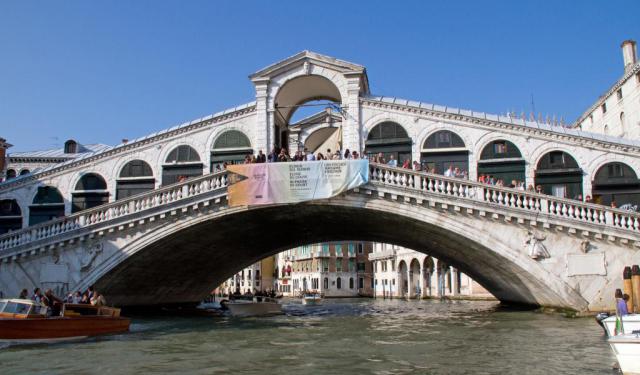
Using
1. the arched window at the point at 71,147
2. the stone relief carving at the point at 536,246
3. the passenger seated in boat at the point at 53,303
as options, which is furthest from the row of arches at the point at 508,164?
the arched window at the point at 71,147

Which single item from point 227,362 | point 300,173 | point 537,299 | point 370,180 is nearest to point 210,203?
point 300,173

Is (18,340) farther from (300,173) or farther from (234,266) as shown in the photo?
(234,266)

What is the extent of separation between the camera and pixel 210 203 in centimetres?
2152

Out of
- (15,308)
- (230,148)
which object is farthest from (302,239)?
(15,308)

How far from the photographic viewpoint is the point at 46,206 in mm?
26984

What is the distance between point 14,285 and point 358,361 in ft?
54.2

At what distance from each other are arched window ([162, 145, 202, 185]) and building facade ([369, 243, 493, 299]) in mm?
28973

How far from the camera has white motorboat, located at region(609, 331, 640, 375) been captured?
952 centimetres

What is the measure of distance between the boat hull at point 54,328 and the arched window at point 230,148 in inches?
359

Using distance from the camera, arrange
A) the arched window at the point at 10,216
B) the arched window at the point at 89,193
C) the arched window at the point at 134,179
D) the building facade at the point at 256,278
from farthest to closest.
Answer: the building facade at the point at 256,278 < the arched window at the point at 10,216 < the arched window at the point at 89,193 < the arched window at the point at 134,179

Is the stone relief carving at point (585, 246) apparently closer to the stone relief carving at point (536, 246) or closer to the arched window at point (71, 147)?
the stone relief carving at point (536, 246)

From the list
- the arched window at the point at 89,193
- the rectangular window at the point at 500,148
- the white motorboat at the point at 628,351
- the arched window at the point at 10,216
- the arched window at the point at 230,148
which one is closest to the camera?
the white motorboat at the point at 628,351

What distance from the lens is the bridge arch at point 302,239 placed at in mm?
20250

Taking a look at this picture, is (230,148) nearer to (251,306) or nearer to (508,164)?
(251,306)
